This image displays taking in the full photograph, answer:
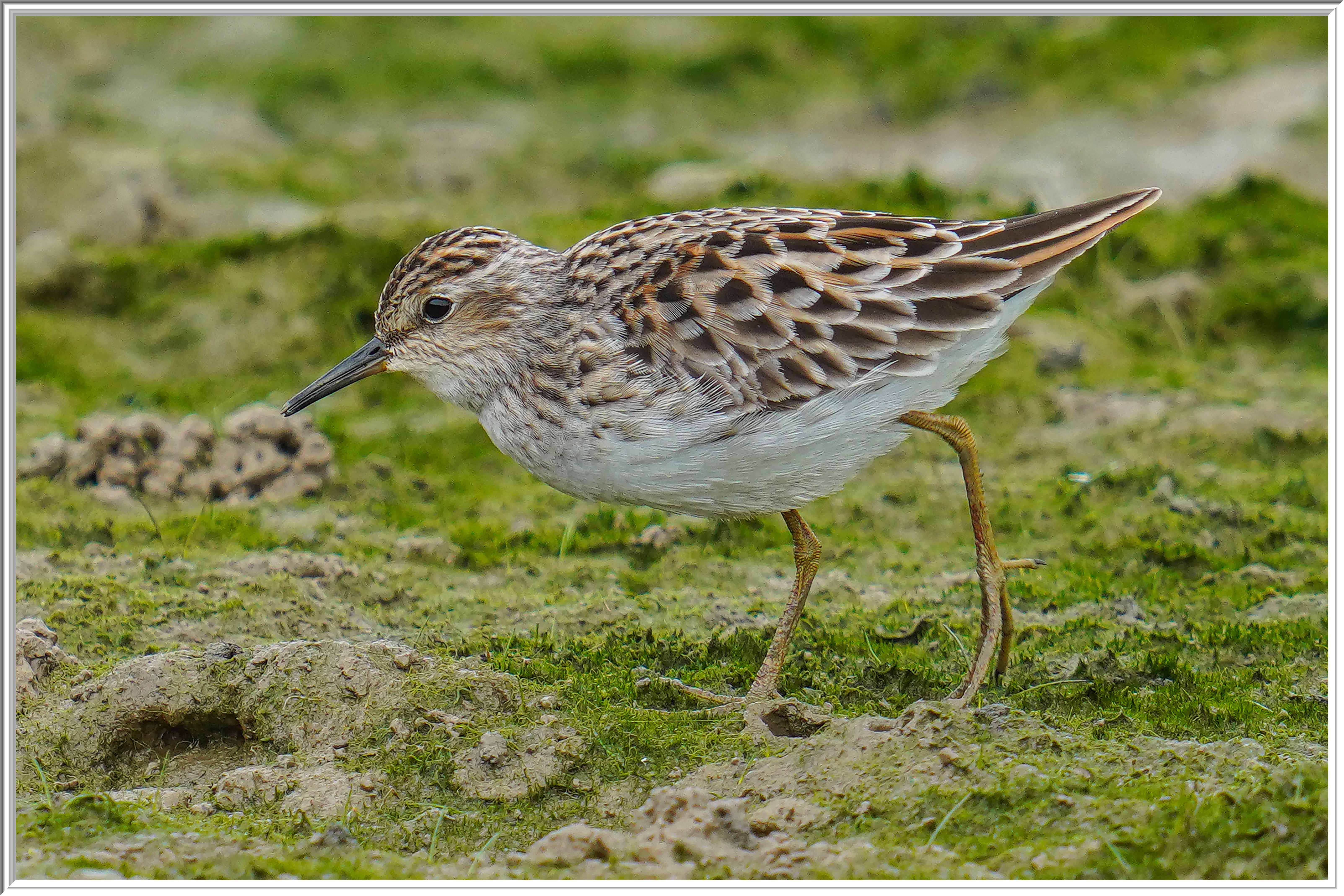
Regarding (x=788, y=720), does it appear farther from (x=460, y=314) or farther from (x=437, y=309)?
(x=437, y=309)

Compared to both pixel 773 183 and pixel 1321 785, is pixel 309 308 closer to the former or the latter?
pixel 773 183

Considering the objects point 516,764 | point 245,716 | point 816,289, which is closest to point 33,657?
point 245,716

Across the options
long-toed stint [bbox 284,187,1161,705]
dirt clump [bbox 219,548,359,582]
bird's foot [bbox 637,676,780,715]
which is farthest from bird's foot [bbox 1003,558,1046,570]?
dirt clump [bbox 219,548,359,582]

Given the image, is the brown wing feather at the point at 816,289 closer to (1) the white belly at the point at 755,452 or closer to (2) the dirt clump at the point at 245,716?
(1) the white belly at the point at 755,452

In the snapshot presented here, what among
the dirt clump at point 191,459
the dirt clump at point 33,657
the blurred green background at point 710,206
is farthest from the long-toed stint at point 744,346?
the dirt clump at point 191,459

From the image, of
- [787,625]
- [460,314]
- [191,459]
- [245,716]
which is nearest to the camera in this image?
[245,716]

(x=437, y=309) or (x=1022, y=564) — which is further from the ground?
(x=437, y=309)

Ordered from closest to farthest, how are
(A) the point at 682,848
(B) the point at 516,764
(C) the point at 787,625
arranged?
(A) the point at 682,848, (B) the point at 516,764, (C) the point at 787,625

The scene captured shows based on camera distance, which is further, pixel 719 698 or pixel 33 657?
pixel 719 698
